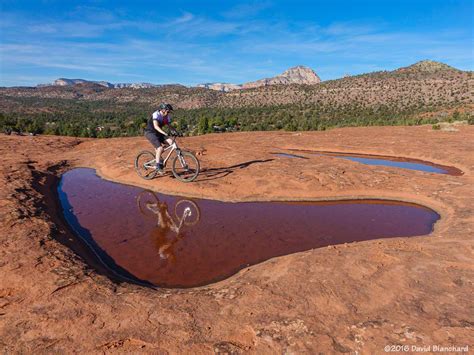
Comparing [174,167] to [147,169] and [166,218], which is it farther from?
[166,218]

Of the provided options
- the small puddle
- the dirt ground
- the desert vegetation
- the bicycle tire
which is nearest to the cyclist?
the bicycle tire

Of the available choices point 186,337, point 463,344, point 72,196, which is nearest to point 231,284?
point 186,337

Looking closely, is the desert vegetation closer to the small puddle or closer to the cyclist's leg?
the small puddle

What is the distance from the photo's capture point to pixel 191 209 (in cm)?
876

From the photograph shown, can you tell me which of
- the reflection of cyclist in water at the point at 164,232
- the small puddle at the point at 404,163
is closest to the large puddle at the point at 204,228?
the reflection of cyclist in water at the point at 164,232

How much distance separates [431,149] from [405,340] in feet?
59.0

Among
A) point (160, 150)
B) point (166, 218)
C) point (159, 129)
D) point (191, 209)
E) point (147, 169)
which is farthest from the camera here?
point (147, 169)

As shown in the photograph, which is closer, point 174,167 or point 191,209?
point 191,209

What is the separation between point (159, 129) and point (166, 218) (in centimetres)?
346

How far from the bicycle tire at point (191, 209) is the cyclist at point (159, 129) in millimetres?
2136

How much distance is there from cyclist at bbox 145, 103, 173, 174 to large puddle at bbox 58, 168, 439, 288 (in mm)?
1389

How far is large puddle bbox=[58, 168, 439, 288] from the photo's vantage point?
5934 mm

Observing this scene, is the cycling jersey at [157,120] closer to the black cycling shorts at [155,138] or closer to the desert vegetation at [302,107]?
the black cycling shorts at [155,138]

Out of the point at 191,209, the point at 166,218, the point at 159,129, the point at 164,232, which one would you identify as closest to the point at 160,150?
the point at 159,129
